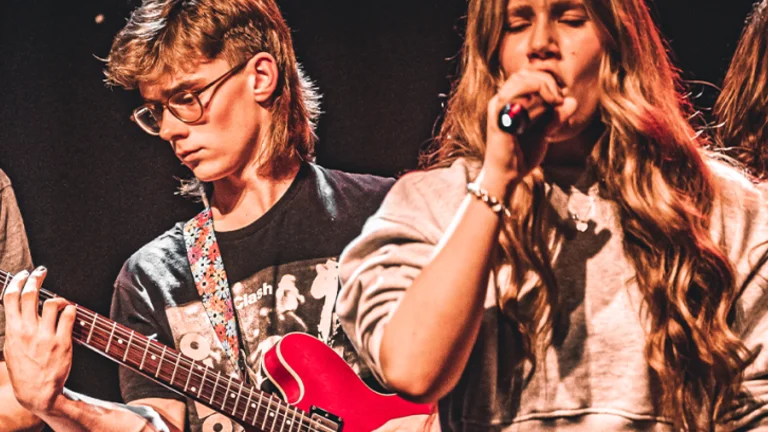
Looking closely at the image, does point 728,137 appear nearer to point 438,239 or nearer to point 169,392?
point 438,239

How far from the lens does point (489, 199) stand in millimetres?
1129

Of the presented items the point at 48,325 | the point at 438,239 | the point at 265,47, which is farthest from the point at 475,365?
the point at 265,47

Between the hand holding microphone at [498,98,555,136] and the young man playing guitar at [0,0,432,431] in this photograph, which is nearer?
the hand holding microphone at [498,98,555,136]

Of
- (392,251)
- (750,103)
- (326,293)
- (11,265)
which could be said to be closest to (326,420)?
(326,293)

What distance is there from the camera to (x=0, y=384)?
245cm

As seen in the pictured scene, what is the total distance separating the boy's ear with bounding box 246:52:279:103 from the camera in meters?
2.45

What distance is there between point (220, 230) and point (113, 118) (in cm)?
89

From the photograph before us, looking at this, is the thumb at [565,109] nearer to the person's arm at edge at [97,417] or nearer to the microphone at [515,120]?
the microphone at [515,120]

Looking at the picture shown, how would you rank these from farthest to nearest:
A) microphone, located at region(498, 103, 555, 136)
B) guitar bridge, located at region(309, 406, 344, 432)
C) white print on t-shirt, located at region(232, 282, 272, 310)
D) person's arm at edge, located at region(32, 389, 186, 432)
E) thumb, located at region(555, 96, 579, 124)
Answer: white print on t-shirt, located at region(232, 282, 272, 310), person's arm at edge, located at region(32, 389, 186, 432), guitar bridge, located at region(309, 406, 344, 432), thumb, located at region(555, 96, 579, 124), microphone, located at region(498, 103, 555, 136)

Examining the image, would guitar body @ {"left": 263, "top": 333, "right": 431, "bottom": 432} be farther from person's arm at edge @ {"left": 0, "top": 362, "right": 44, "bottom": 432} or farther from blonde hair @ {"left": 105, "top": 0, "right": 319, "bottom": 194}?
person's arm at edge @ {"left": 0, "top": 362, "right": 44, "bottom": 432}

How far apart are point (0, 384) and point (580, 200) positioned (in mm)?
1814

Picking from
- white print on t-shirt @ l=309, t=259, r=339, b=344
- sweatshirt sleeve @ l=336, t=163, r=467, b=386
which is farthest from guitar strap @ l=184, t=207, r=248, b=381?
sweatshirt sleeve @ l=336, t=163, r=467, b=386

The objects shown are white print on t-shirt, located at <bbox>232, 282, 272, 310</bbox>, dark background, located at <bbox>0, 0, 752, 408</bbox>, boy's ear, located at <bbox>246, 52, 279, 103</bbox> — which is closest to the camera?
white print on t-shirt, located at <bbox>232, 282, 272, 310</bbox>

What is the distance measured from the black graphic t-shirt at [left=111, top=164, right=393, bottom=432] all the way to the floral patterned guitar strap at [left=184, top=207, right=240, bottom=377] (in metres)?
0.02
